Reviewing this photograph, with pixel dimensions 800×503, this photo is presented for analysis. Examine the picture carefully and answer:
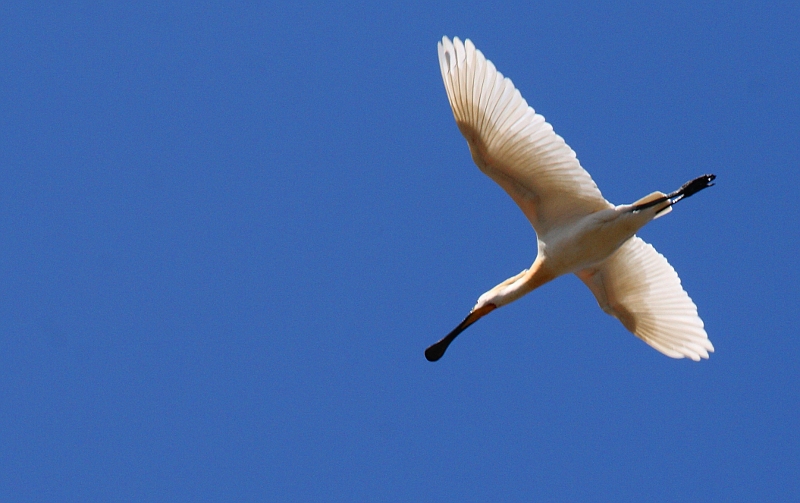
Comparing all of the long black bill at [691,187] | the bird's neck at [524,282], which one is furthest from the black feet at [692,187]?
the bird's neck at [524,282]

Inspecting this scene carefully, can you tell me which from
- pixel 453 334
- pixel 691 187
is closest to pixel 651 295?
pixel 691 187

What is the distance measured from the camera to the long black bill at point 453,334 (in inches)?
500

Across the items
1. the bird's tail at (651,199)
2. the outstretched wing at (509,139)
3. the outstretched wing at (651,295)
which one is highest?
the outstretched wing at (509,139)

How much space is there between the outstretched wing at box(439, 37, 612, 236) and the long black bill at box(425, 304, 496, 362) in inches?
54.8

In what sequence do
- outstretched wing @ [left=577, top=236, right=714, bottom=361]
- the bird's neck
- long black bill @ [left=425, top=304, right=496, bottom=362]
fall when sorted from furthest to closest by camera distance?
1. outstretched wing @ [left=577, top=236, right=714, bottom=361]
2. long black bill @ [left=425, top=304, right=496, bottom=362]
3. the bird's neck

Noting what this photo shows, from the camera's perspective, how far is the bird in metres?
11.3

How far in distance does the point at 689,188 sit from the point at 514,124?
2.41 meters

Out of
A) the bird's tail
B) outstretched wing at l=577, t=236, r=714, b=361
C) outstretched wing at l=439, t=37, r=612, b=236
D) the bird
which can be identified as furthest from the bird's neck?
the bird's tail

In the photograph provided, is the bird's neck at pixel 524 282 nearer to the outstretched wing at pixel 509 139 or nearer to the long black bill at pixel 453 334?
the long black bill at pixel 453 334

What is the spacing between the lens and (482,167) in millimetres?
11828

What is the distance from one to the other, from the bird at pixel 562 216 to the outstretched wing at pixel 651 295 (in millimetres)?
11

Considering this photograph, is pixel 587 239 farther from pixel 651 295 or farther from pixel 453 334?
pixel 453 334

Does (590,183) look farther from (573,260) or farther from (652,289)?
(652,289)

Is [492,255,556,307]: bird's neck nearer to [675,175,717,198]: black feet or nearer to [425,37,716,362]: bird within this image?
[425,37,716,362]: bird
